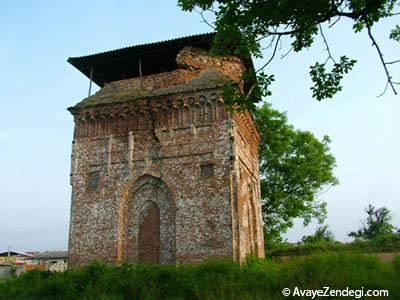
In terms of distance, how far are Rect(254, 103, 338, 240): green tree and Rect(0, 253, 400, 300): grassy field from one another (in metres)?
12.2

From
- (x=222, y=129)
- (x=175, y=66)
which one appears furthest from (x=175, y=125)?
(x=175, y=66)

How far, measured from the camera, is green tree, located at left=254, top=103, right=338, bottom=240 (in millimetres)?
24875

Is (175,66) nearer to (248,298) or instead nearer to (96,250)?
(96,250)

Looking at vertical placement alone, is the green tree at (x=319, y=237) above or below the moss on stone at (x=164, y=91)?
below

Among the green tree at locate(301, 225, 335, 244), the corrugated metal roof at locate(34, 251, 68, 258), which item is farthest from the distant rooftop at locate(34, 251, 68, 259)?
the green tree at locate(301, 225, 335, 244)

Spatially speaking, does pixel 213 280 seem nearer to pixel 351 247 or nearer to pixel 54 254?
pixel 351 247

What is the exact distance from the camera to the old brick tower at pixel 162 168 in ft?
45.1

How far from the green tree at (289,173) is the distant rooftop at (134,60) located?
10472mm

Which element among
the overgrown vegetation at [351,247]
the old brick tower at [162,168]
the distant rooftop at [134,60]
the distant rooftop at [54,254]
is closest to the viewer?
the old brick tower at [162,168]

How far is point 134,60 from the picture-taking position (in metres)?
17.7

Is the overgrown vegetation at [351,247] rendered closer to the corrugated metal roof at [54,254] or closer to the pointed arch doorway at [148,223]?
the pointed arch doorway at [148,223]

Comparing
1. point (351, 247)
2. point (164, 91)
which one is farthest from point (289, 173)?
point (164, 91)

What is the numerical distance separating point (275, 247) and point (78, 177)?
47.5ft

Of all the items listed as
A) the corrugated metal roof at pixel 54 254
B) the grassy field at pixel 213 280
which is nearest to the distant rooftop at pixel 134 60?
the grassy field at pixel 213 280
